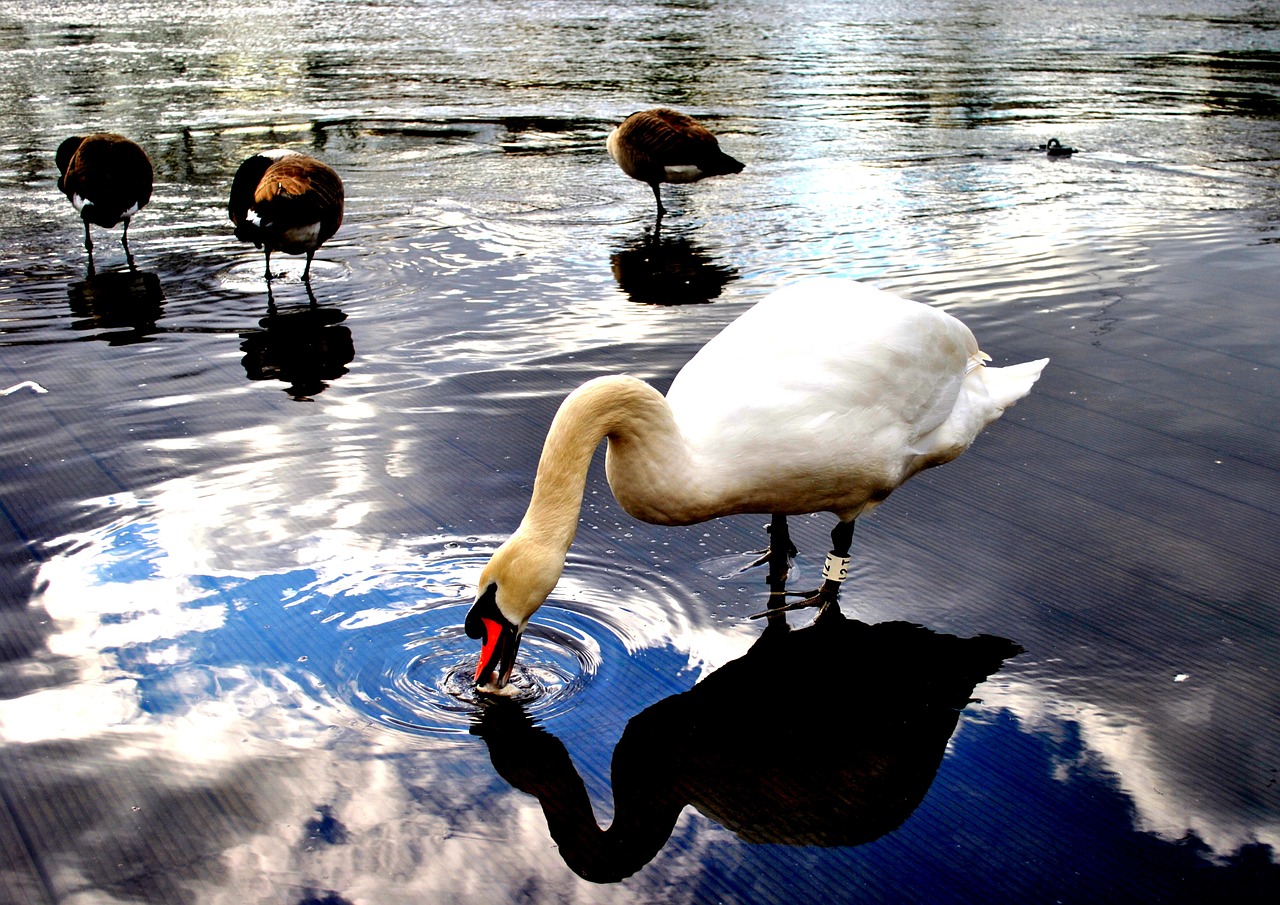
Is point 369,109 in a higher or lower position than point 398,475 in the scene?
higher

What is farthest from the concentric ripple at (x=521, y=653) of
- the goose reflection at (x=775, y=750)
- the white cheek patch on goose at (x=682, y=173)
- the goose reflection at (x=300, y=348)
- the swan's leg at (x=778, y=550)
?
the white cheek patch on goose at (x=682, y=173)

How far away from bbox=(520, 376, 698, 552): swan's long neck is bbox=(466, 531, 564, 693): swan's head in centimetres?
6

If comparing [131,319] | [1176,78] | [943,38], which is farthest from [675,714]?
[943,38]

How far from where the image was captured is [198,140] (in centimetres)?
1544

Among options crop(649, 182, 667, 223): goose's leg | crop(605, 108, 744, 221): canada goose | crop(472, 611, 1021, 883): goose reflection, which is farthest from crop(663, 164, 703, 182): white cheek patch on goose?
crop(472, 611, 1021, 883): goose reflection

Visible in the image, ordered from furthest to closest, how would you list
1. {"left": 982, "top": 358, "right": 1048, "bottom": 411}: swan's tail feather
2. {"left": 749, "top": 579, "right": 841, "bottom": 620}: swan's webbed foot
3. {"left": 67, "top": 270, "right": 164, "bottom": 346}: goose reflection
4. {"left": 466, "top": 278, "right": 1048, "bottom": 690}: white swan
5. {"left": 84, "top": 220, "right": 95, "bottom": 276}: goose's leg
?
{"left": 84, "top": 220, "right": 95, "bottom": 276}: goose's leg → {"left": 67, "top": 270, "right": 164, "bottom": 346}: goose reflection → {"left": 982, "top": 358, "right": 1048, "bottom": 411}: swan's tail feather → {"left": 749, "top": 579, "right": 841, "bottom": 620}: swan's webbed foot → {"left": 466, "top": 278, "right": 1048, "bottom": 690}: white swan

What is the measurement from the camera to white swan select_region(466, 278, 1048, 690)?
12.7 feet

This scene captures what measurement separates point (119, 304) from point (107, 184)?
6.51 feet

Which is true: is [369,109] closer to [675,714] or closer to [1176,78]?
[1176,78]

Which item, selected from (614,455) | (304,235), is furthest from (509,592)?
(304,235)

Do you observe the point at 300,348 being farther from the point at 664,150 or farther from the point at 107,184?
the point at 664,150

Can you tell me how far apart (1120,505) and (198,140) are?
13214 millimetres

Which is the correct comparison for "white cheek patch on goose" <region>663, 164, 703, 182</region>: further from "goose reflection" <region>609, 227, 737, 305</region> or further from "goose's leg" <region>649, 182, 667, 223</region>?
"goose reflection" <region>609, 227, 737, 305</region>

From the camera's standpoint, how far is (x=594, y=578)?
4.95 meters
